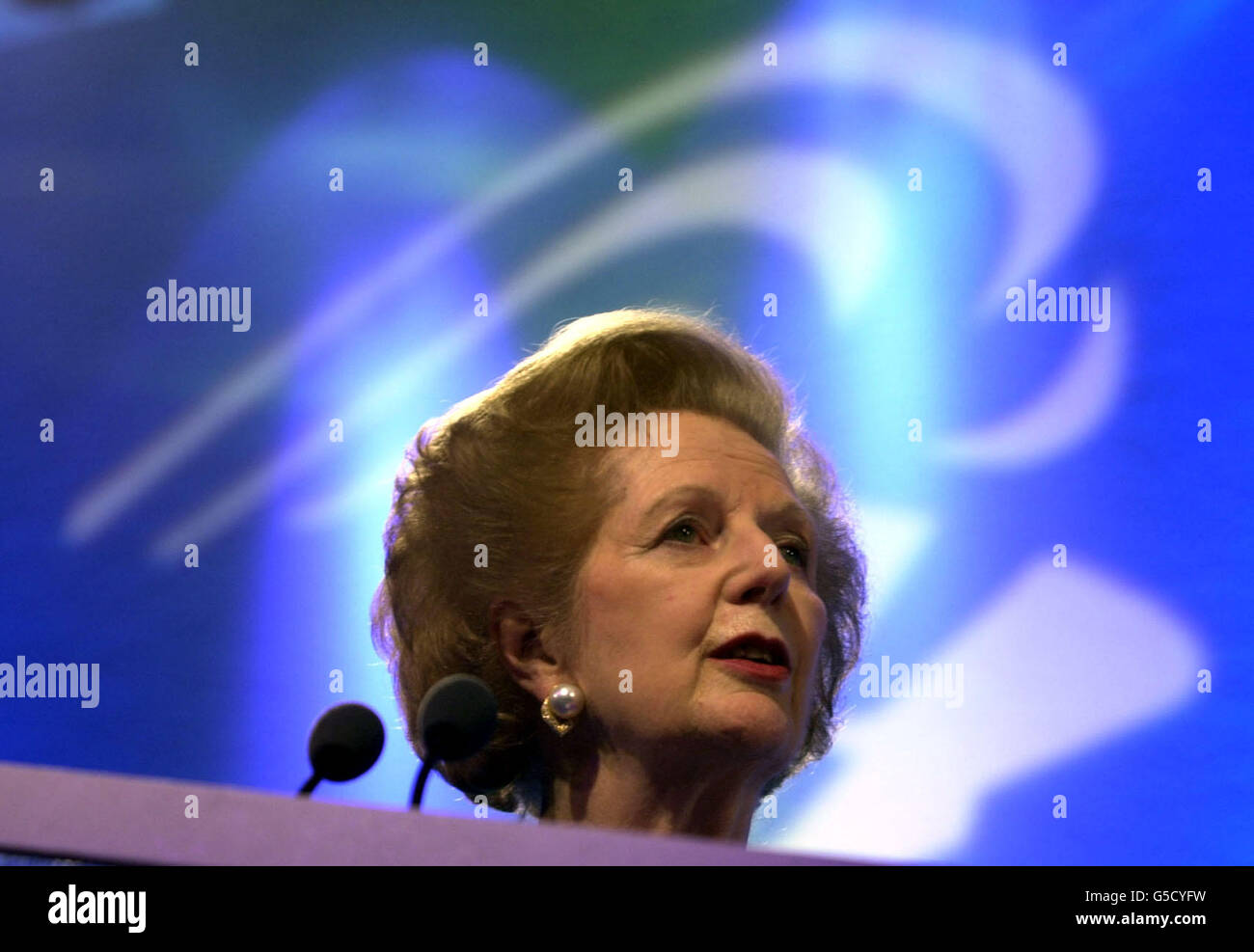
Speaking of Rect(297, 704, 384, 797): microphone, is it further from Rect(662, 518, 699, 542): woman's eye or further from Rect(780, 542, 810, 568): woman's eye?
Rect(780, 542, 810, 568): woman's eye

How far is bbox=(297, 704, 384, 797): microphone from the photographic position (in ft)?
3.95

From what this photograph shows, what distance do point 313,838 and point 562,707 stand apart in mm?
1029

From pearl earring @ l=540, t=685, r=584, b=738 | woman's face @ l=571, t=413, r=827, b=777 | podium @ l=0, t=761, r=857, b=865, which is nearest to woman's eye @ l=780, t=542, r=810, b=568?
woman's face @ l=571, t=413, r=827, b=777

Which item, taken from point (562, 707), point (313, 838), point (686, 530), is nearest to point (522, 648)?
point (562, 707)

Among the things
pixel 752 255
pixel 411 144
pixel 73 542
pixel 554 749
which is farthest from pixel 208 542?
pixel 554 749

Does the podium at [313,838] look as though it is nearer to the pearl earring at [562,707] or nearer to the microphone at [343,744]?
the microphone at [343,744]

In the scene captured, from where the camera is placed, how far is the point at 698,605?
1.64 m

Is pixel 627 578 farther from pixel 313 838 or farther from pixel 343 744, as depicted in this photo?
pixel 313 838

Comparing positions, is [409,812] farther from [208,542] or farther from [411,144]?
[411,144]

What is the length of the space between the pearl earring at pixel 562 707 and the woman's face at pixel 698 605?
0.02 m

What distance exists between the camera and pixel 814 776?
3.08 meters

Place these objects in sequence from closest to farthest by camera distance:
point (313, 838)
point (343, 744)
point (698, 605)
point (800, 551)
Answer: point (313, 838) < point (343, 744) < point (698, 605) < point (800, 551)

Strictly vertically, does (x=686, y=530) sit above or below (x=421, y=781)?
above

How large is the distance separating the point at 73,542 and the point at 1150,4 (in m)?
2.86
